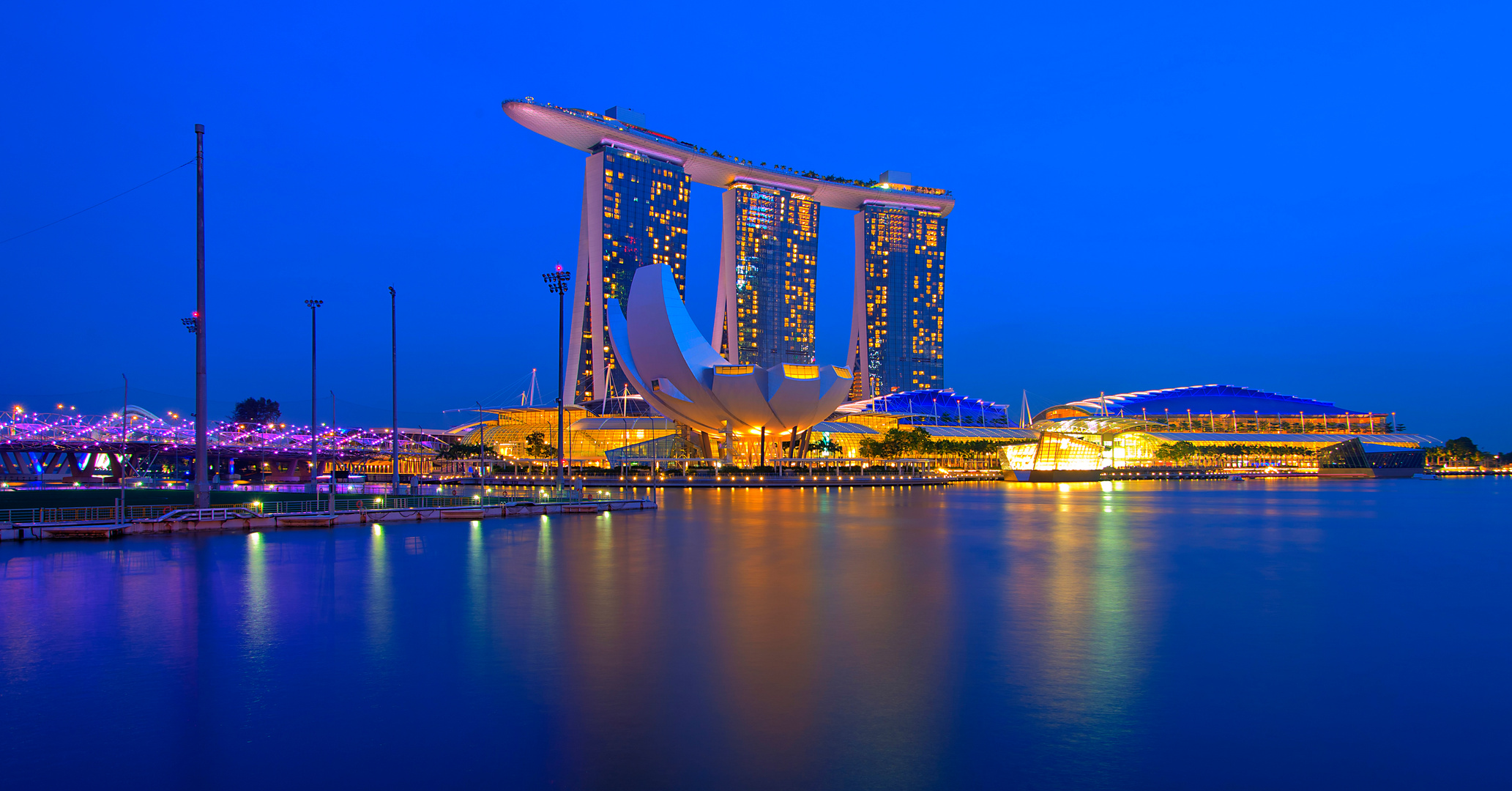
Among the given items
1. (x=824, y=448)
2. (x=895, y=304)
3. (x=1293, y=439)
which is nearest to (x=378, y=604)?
(x=824, y=448)

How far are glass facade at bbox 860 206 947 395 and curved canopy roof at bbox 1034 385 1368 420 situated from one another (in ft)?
80.3

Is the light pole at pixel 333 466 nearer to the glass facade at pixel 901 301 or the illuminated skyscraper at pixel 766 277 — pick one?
the illuminated skyscraper at pixel 766 277

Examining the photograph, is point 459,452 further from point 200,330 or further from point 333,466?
point 200,330

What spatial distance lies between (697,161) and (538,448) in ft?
137

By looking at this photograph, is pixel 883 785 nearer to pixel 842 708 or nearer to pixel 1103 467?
pixel 842 708

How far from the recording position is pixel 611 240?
9638 cm

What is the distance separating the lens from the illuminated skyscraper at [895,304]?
121 m

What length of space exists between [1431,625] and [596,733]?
31.6ft

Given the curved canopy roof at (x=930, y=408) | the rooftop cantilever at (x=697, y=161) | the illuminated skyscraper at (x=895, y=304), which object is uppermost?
the rooftop cantilever at (x=697, y=161)

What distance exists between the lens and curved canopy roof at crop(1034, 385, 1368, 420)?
325ft

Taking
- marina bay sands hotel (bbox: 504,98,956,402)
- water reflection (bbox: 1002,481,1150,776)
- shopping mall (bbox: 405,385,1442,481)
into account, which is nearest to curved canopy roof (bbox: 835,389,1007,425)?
shopping mall (bbox: 405,385,1442,481)

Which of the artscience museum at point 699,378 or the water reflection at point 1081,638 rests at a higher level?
the artscience museum at point 699,378

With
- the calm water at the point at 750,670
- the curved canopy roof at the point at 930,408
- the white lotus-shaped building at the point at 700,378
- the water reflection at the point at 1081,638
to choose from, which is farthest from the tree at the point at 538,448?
the water reflection at the point at 1081,638

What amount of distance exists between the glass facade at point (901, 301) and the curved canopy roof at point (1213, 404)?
80.3 feet
